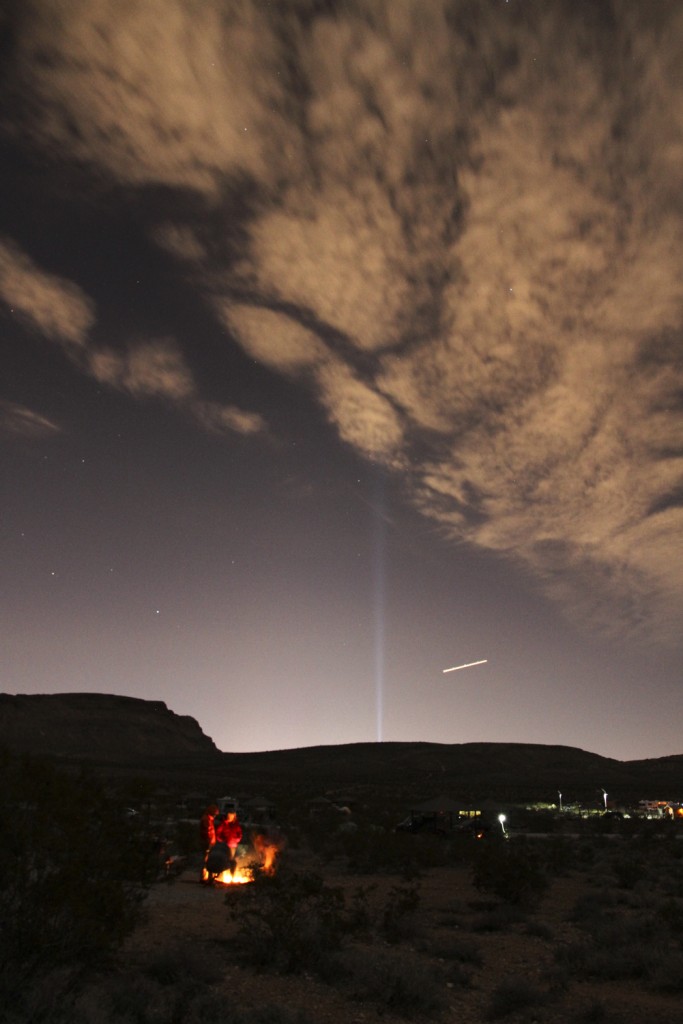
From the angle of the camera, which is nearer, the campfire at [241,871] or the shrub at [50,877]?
the shrub at [50,877]

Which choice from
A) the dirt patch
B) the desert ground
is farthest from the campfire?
the dirt patch

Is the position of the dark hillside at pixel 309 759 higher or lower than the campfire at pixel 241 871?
higher

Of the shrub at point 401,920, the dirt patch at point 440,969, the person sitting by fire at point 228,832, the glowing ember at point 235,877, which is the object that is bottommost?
the dirt patch at point 440,969

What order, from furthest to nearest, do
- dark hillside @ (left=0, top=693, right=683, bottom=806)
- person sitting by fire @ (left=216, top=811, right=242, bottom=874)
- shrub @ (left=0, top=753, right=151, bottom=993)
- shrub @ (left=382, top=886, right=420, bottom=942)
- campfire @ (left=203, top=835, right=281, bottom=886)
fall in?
dark hillside @ (left=0, top=693, right=683, bottom=806) < campfire @ (left=203, top=835, right=281, bottom=886) < person sitting by fire @ (left=216, top=811, right=242, bottom=874) < shrub @ (left=382, top=886, right=420, bottom=942) < shrub @ (left=0, top=753, right=151, bottom=993)

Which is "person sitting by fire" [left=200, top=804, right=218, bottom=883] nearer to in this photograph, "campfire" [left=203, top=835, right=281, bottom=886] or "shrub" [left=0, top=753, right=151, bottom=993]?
"campfire" [left=203, top=835, right=281, bottom=886]

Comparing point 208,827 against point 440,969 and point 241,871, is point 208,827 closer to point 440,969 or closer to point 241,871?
point 241,871

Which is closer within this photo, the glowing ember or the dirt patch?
the dirt patch

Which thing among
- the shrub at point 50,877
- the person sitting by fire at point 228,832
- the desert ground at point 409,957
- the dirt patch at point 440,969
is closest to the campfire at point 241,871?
the person sitting by fire at point 228,832

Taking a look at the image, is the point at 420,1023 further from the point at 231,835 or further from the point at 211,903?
the point at 231,835

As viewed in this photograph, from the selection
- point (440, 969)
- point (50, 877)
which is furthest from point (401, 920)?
point (50, 877)

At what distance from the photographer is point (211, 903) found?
17.0m

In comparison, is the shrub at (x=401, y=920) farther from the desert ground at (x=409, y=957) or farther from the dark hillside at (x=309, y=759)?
the dark hillside at (x=309, y=759)

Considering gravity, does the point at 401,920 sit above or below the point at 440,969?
above

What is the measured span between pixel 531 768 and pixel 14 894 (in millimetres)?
130126
